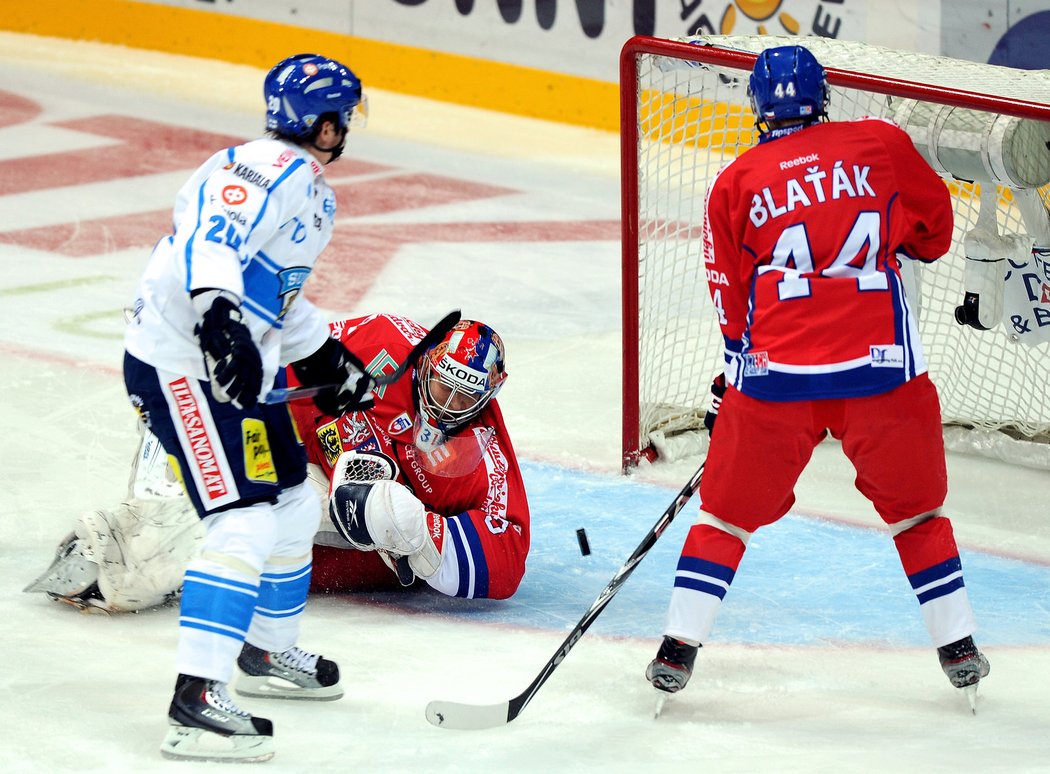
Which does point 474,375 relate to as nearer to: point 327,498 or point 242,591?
point 327,498

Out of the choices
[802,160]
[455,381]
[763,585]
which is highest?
[802,160]

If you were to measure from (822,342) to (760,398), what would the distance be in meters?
0.14

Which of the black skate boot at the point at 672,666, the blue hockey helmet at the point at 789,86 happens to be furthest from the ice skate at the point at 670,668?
the blue hockey helmet at the point at 789,86

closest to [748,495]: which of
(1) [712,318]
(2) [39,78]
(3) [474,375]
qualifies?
(3) [474,375]

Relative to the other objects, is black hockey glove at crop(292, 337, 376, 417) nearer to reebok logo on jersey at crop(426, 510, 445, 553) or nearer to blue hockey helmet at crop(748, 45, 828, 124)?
reebok logo on jersey at crop(426, 510, 445, 553)

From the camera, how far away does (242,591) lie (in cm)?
260

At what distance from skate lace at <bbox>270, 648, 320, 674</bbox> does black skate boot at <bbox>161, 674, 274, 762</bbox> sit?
0.96ft

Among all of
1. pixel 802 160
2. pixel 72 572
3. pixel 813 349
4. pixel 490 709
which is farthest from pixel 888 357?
pixel 72 572

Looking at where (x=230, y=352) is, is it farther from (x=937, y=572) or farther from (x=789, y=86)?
(x=937, y=572)

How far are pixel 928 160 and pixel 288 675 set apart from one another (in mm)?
2068

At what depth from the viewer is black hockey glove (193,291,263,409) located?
2502 mm

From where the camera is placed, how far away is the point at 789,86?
2.92m

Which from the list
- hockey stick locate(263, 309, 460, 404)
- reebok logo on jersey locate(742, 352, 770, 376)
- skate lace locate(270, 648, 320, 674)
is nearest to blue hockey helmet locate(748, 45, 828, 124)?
reebok logo on jersey locate(742, 352, 770, 376)

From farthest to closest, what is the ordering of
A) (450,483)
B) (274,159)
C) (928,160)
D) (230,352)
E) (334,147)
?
(928,160) → (450,483) → (334,147) → (274,159) → (230,352)
